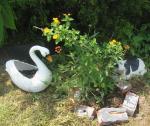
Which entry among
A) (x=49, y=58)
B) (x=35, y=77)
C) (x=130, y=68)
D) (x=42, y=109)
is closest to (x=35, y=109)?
(x=42, y=109)

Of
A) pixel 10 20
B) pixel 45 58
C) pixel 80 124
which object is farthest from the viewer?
pixel 45 58

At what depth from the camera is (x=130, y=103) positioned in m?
4.10

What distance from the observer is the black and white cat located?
434cm

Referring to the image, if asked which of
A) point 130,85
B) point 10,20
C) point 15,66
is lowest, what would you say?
point 130,85

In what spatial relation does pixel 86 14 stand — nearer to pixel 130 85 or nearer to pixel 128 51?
pixel 128 51

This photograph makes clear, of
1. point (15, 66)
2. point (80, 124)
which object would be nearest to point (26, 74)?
point (15, 66)

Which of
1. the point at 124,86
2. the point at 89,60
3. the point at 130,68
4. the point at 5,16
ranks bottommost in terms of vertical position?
the point at 124,86

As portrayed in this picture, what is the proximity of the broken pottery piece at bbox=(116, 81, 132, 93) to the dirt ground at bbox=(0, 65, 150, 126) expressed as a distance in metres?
0.13

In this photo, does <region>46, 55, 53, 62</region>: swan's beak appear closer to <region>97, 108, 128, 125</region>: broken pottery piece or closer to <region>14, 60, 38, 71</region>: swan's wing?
<region>14, 60, 38, 71</region>: swan's wing

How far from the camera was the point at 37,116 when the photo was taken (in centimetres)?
405

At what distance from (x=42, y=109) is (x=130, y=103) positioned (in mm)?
774

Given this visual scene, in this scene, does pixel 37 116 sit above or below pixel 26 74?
below

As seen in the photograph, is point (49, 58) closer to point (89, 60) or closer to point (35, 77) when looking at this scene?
point (35, 77)

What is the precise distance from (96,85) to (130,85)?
0.37 meters
